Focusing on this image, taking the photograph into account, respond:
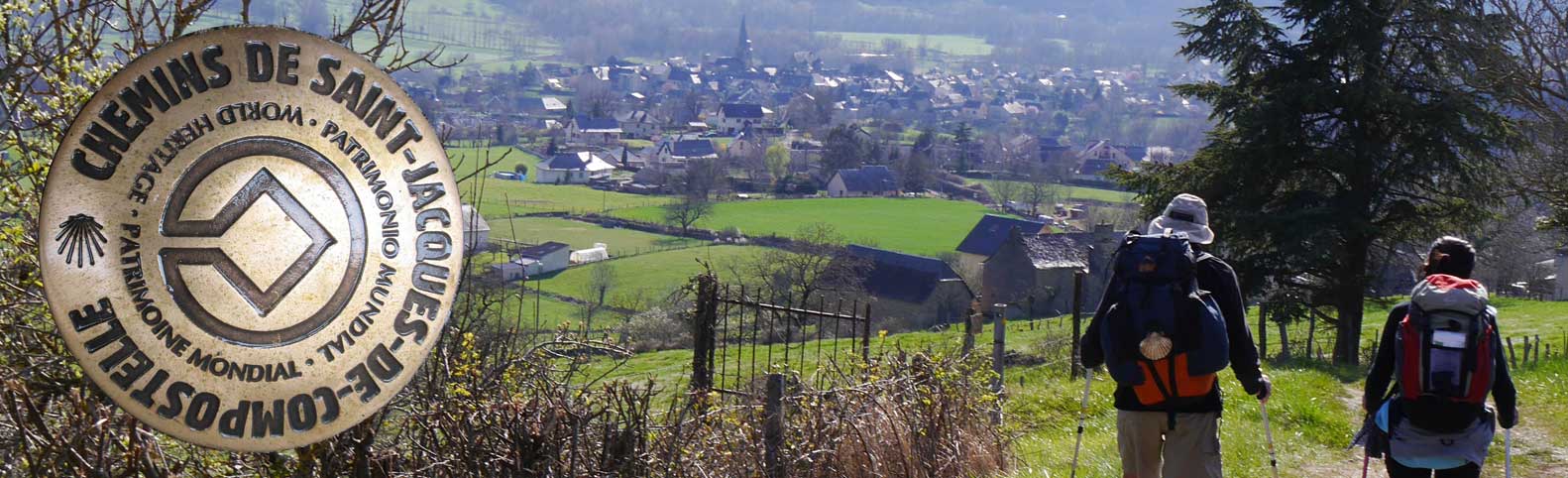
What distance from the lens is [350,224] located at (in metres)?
2.22

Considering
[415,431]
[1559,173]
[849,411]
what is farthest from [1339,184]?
[415,431]

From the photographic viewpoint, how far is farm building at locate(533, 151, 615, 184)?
87.1 m

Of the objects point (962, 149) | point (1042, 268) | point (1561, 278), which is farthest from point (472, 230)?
point (962, 149)

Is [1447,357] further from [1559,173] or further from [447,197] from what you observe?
[1559,173]

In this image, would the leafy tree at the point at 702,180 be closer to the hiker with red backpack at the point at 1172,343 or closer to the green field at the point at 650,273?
the green field at the point at 650,273

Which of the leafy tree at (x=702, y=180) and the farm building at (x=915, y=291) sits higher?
the leafy tree at (x=702, y=180)

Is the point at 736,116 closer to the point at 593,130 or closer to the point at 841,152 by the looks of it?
the point at 593,130

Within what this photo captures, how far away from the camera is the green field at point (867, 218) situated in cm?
6038

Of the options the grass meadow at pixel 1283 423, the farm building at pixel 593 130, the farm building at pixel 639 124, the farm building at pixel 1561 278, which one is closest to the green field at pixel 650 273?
the grass meadow at pixel 1283 423

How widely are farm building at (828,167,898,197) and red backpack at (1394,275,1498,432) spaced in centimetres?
7859

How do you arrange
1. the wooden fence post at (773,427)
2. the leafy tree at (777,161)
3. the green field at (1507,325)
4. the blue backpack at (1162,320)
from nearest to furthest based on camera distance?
1. the blue backpack at (1162,320)
2. the wooden fence post at (773,427)
3. the green field at (1507,325)
4. the leafy tree at (777,161)

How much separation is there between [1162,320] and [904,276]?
147 feet

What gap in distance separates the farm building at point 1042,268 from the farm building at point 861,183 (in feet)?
108

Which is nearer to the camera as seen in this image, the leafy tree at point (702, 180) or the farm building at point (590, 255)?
the farm building at point (590, 255)
